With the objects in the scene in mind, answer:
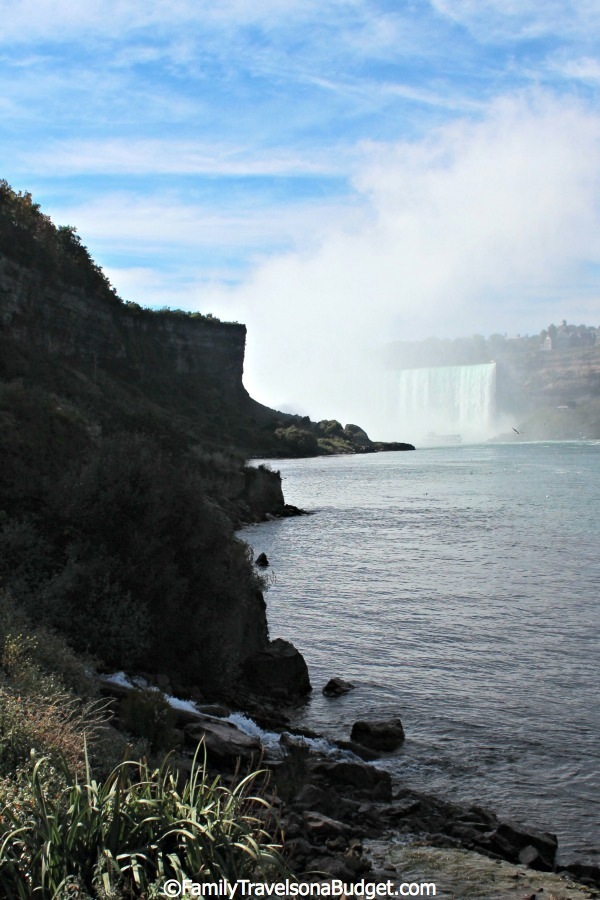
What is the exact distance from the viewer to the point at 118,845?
4941mm

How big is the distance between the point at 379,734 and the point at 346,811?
352cm

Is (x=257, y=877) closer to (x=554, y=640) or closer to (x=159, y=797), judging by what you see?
(x=159, y=797)

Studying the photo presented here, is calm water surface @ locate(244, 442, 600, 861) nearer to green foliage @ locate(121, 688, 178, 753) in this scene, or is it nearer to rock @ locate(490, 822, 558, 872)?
rock @ locate(490, 822, 558, 872)

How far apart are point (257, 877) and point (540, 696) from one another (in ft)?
35.0

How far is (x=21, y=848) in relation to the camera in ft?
16.5

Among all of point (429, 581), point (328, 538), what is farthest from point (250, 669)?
point (328, 538)

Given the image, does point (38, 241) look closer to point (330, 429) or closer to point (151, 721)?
point (151, 721)

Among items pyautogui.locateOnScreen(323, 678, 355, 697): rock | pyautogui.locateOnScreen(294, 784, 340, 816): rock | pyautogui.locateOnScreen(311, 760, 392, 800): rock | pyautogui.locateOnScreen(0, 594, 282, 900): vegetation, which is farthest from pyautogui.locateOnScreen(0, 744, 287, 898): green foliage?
pyautogui.locateOnScreen(323, 678, 355, 697): rock

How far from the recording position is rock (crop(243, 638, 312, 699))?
A: 15.0 m

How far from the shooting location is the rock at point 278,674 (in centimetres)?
1496

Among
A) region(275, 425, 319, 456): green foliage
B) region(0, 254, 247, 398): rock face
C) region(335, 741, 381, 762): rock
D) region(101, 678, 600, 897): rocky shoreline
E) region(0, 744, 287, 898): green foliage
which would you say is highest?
region(0, 254, 247, 398): rock face

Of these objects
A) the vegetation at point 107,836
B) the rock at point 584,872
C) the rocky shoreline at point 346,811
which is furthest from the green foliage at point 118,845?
the rock at point 584,872

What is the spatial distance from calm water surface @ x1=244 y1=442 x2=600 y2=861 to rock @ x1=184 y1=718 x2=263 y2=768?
257 centimetres

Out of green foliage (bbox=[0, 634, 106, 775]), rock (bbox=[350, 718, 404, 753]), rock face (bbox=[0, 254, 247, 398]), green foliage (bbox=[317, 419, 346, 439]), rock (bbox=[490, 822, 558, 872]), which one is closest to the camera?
green foliage (bbox=[0, 634, 106, 775])
